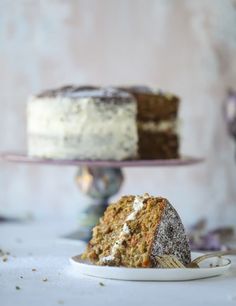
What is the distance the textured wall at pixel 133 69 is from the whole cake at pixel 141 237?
5.66ft

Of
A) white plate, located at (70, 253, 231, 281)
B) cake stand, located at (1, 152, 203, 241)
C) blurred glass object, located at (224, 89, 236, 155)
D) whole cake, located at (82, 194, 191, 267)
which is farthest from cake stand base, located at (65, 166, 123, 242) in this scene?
white plate, located at (70, 253, 231, 281)

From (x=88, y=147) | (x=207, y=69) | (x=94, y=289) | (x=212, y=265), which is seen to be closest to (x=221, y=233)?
(x=88, y=147)

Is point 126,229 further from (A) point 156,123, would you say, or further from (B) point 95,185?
(A) point 156,123

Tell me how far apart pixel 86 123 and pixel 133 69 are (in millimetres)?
854

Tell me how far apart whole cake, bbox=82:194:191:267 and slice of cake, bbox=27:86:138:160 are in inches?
35.8

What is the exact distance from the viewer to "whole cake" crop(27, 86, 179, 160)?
251cm

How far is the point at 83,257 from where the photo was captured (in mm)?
1597

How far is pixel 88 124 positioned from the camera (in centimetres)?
252

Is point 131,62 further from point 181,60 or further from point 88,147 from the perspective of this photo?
point 88,147

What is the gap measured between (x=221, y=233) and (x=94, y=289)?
137cm

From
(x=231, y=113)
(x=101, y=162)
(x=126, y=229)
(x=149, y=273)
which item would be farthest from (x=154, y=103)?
(x=149, y=273)

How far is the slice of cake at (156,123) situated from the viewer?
269 cm

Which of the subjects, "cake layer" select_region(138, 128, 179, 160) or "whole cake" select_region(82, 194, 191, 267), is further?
"cake layer" select_region(138, 128, 179, 160)

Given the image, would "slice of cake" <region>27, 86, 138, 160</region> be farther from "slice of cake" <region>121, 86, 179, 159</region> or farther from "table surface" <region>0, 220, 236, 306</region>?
"table surface" <region>0, 220, 236, 306</region>
